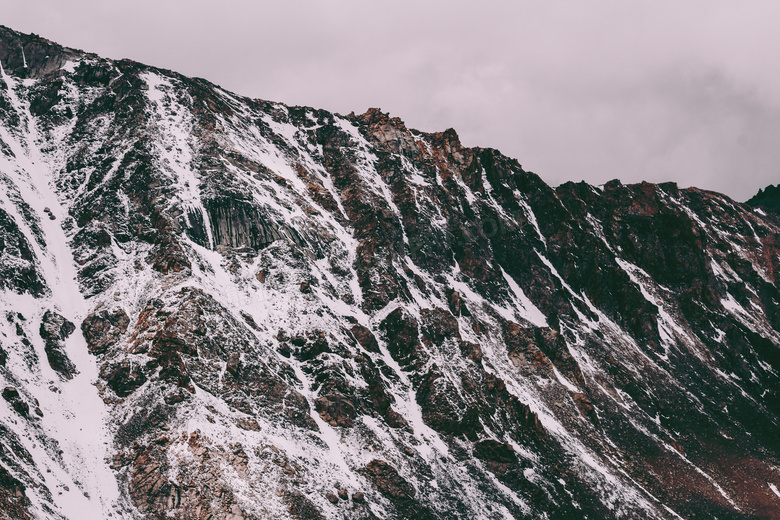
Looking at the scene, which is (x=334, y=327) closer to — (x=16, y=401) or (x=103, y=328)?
(x=103, y=328)

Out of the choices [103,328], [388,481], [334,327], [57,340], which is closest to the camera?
[388,481]

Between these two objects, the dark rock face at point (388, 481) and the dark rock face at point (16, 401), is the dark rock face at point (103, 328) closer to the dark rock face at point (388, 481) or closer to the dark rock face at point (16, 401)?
the dark rock face at point (16, 401)

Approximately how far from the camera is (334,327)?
79.5 m

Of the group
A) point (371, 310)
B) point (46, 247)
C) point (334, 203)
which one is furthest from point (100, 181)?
point (371, 310)

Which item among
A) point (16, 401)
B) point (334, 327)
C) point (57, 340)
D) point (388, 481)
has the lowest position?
point (388, 481)

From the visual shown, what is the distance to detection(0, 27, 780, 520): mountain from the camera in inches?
2271

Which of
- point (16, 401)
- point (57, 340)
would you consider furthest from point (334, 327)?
point (16, 401)

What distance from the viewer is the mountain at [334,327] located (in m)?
57.7

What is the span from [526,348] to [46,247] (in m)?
71.4

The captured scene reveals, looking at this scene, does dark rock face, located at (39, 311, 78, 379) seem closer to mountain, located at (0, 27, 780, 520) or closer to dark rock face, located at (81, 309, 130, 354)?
mountain, located at (0, 27, 780, 520)

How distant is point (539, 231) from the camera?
126 metres

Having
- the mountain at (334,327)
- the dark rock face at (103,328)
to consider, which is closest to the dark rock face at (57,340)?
the mountain at (334,327)

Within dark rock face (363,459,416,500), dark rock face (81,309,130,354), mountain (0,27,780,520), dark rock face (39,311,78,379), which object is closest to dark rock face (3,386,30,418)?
mountain (0,27,780,520)

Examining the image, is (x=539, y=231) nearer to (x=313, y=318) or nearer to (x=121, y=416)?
(x=313, y=318)
